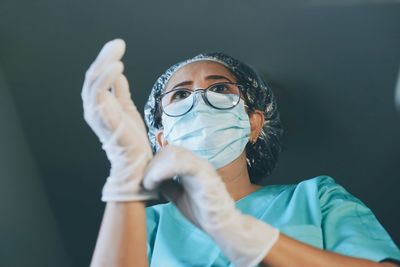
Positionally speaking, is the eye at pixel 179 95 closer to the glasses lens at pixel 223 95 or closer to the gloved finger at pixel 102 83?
the glasses lens at pixel 223 95

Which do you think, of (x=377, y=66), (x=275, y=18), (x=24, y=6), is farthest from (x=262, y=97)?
(x=24, y=6)

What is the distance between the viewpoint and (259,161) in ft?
4.33

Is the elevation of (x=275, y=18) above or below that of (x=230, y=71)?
above

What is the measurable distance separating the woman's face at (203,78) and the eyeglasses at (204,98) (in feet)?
0.08

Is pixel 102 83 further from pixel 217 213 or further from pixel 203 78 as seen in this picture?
pixel 203 78

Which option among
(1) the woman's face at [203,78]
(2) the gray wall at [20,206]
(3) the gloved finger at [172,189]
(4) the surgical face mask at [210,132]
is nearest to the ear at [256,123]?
(1) the woman's face at [203,78]

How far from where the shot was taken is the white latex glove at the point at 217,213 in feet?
2.34

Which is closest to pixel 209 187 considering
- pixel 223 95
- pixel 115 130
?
pixel 115 130

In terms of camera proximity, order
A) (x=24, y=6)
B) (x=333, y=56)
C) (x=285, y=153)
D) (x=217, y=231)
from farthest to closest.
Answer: (x=285, y=153), (x=333, y=56), (x=24, y=6), (x=217, y=231)

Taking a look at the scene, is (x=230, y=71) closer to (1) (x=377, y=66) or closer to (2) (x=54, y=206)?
(1) (x=377, y=66)

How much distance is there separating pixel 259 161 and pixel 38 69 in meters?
0.75

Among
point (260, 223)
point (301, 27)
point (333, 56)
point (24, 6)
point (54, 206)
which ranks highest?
point (24, 6)

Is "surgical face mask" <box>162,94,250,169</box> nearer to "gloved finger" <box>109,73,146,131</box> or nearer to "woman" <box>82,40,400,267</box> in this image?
"woman" <box>82,40,400,267</box>

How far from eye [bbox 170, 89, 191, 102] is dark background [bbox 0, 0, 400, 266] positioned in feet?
0.66
